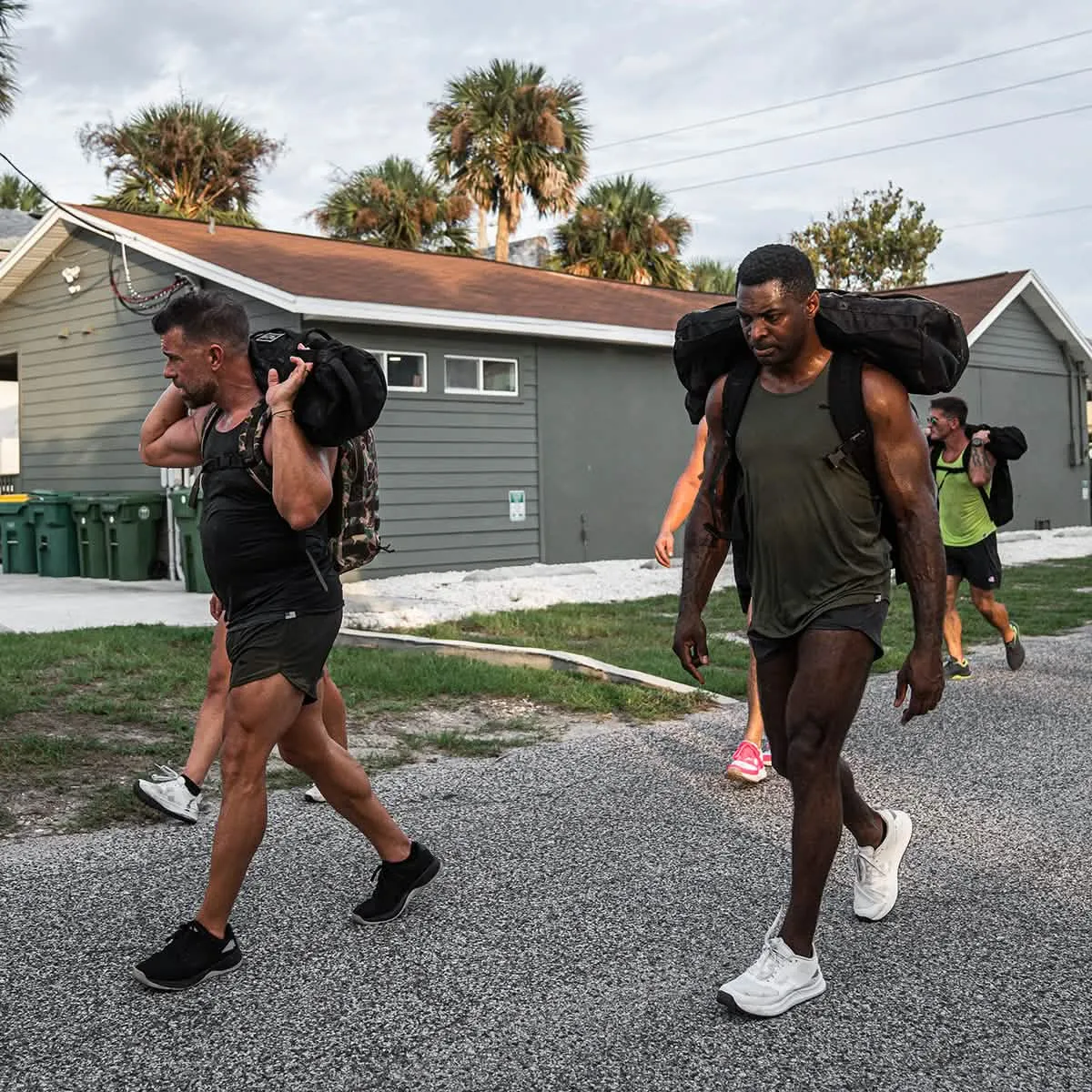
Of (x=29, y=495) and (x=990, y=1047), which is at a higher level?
(x=29, y=495)

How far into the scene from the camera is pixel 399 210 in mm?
35188

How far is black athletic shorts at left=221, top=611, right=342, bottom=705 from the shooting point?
3713 mm

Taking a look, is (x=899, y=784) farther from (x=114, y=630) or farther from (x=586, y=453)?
(x=586, y=453)

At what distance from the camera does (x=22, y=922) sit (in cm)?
416

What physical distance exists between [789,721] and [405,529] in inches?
509

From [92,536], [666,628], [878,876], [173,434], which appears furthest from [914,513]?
[92,536]

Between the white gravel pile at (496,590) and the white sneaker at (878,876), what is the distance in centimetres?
745

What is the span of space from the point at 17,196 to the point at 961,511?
1784 inches

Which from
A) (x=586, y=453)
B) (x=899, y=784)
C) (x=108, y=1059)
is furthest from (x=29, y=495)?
(x=108, y=1059)

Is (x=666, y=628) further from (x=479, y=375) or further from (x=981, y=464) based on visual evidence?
(x=479, y=375)

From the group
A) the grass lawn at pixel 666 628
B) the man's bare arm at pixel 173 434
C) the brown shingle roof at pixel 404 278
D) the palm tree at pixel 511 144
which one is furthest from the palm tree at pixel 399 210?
the man's bare arm at pixel 173 434

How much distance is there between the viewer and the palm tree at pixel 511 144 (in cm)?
3516

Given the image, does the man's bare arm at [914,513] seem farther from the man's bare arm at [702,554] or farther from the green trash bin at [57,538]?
the green trash bin at [57,538]

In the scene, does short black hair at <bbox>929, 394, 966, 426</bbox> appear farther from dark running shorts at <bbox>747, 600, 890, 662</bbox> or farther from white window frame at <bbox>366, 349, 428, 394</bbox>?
white window frame at <bbox>366, 349, 428, 394</bbox>
